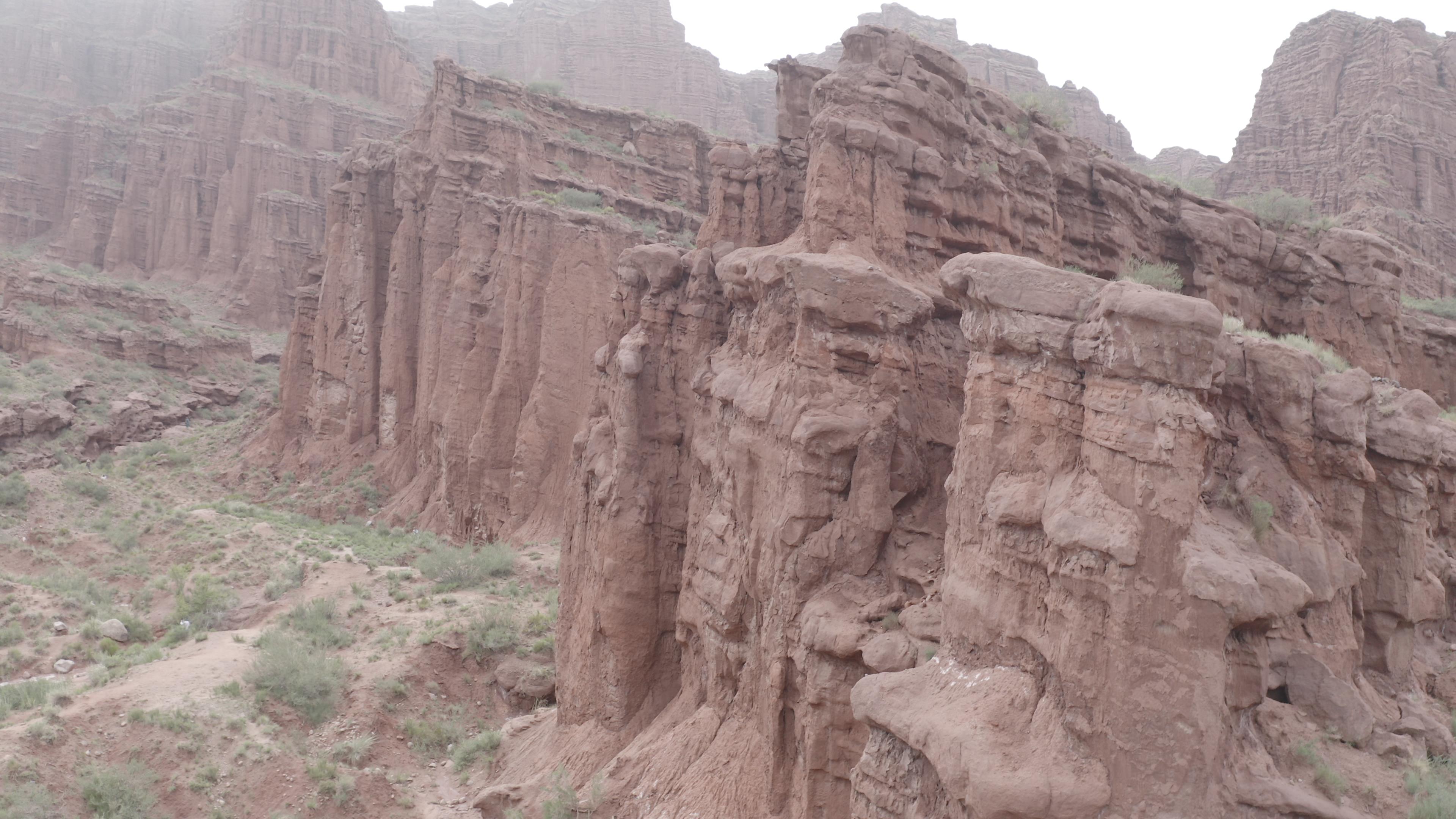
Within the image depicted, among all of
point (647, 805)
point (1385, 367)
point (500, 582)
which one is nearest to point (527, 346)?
point (500, 582)

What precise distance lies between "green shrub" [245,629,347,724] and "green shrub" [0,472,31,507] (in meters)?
17.5

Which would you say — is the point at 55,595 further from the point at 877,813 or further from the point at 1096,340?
the point at 1096,340

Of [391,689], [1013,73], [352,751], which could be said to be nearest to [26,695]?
[352,751]

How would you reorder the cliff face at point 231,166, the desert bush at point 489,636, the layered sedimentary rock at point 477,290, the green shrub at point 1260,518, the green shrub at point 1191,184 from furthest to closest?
1. the cliff face at point 231,166
2. the layered sedimentary rock at point 477,290
3. the desert bush at point 489,636
4. the green shrub at point 1191,184
5. the green shrub at point 1260,518

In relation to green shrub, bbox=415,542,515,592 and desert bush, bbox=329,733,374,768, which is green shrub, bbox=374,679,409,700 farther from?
green shrub, bbox=415,542,515,592

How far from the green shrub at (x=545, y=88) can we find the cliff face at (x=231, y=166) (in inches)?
1179

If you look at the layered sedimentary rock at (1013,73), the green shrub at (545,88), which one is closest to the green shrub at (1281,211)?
the green shrub at (545,88)

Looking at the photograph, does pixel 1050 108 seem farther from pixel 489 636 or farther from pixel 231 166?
pixel 231 166

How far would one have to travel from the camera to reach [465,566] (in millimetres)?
23594

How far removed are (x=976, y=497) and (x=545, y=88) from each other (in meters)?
35.5

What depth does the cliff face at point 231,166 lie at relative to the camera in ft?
209

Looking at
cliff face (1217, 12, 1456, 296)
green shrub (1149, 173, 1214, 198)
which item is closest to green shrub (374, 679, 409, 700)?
green shrub (1149, 173, 1214, 198)

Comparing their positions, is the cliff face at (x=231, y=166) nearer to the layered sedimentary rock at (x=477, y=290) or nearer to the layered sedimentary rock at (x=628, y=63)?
the layered sedimentary rock at (x=628, y=63)

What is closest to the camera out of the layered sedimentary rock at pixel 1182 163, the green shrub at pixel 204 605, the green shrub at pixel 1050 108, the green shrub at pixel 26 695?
the green shrub at pixel 26 695
